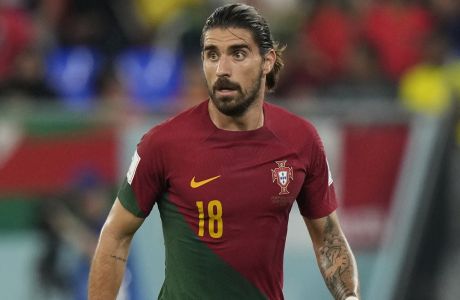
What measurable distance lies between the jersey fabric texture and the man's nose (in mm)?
334

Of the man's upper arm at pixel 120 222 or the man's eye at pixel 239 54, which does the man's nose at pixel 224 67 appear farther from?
the man's upper arm at pixel 120 222

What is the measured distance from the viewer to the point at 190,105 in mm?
10156

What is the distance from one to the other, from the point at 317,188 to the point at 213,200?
552mm

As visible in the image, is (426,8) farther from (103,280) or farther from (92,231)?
(103,280)

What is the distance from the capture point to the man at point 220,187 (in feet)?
17.9

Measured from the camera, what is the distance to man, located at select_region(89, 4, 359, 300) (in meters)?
5.45

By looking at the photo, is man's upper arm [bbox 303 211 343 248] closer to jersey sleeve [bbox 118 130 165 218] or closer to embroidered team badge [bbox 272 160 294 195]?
embroidered team badge [bbox 272 160 294 195]

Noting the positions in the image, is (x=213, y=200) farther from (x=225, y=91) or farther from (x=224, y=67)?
(x=224, y=67)

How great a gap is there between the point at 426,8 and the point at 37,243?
5048 mm

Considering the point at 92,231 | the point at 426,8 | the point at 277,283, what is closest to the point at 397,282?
the point at 92,231

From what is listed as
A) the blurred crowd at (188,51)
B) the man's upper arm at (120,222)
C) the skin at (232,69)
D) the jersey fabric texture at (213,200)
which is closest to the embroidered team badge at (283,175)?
the jersey fabric texture at (213,200)

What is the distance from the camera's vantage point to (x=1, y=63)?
10586mm

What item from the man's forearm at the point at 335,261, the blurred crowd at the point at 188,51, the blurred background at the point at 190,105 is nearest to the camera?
the man's forearm at the point at 335,261

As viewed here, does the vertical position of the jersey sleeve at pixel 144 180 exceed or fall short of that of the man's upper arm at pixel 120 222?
it exceeds it
